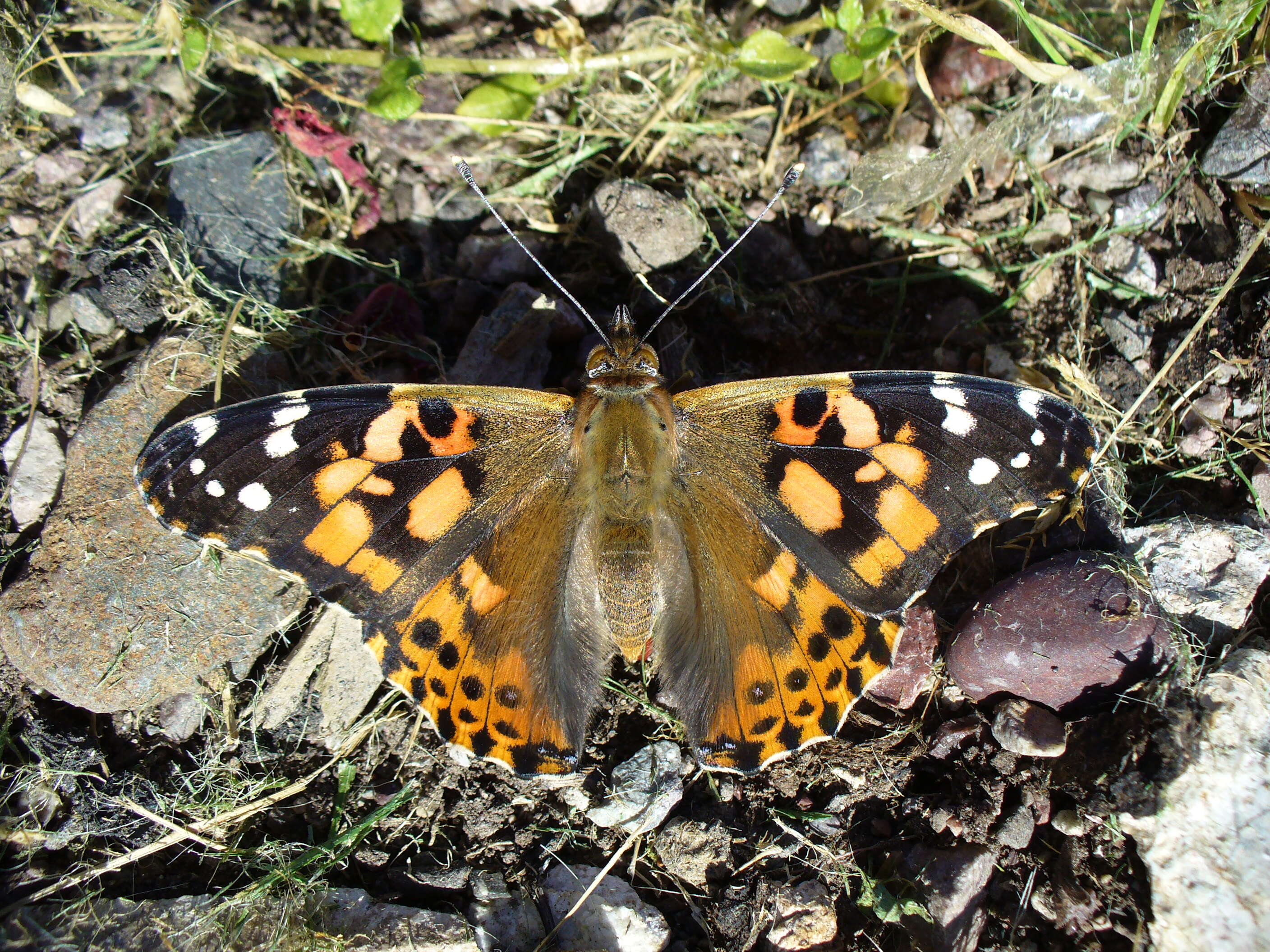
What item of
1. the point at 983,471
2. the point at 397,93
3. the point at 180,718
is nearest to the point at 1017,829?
the point at 983,471

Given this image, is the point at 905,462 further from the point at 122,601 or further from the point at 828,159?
the point at 122,601

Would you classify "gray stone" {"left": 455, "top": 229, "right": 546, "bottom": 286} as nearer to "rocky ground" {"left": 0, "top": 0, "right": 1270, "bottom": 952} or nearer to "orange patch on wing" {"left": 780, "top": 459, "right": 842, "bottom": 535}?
"rocky ground" {"left": 0, "top": 0, "right": 1270, "bottom": 952}

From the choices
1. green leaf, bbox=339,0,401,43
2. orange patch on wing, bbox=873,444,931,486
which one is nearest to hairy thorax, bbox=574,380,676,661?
orange patch on wing, bbox=873,444,931,486

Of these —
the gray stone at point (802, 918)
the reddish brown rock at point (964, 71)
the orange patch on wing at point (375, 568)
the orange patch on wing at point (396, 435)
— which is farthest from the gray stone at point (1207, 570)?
the orange patch on wing at point (375, 568)

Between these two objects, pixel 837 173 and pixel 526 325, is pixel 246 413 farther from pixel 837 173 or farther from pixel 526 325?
pixel 837 173

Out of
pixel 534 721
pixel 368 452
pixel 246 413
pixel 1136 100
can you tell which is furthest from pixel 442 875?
pixel 1136 100
